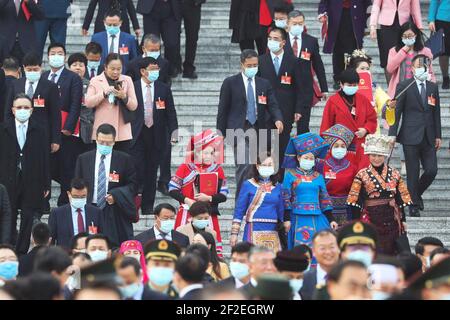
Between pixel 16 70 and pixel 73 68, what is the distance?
25.2 inches

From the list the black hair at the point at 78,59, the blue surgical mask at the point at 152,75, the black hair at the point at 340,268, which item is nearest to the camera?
the black hair at the point at 340,268

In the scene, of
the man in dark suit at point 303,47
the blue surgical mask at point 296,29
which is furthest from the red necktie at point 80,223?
the blue surgical mask at point 296,29

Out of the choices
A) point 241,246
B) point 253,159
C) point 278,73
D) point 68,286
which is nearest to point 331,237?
point 241,246

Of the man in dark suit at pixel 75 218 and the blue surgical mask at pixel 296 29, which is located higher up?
the blue surgical mask at pixel 296 29

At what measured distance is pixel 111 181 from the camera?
1814cm

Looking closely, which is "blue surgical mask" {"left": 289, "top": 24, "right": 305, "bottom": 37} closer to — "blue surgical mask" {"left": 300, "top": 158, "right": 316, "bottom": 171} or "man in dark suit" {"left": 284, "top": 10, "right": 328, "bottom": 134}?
"man in dark suit" {"left": 284, "top": 10, "right": 328, "bottom": 134}

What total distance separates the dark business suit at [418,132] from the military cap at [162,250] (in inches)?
224

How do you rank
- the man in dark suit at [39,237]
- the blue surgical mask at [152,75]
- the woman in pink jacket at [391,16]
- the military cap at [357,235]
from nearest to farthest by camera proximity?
the military cap at [357,235] < the man in dark suit at [39,237] < the blue surgical mask at [152,75] < the woman in pink jacket at [391,16]

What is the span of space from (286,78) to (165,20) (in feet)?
8.13

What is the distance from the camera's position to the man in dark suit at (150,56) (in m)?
19.8

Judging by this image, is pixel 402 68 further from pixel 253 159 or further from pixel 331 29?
pixel 253 159

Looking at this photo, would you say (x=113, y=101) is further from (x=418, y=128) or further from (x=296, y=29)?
(x=418, y=128)

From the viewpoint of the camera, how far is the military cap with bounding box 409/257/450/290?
1137 cm

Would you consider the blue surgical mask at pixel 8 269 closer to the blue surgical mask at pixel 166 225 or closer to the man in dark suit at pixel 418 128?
the blue surgical mask at pixel 166 225
